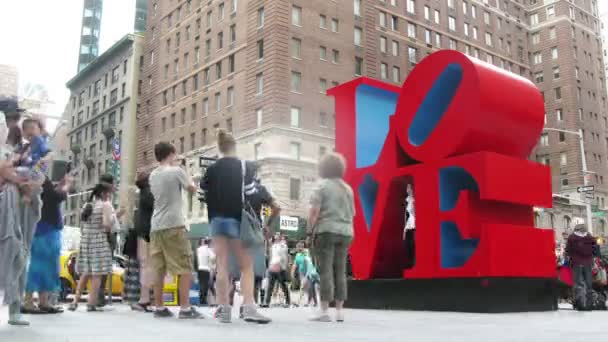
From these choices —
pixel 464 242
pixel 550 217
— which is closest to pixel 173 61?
pixel 550 217

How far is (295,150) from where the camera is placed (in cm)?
3812

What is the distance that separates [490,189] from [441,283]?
1.55 metres

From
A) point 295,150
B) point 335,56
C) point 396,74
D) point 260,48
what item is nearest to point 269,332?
point 295,150

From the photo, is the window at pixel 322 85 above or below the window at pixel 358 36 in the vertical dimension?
below

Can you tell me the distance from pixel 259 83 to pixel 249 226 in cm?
3427

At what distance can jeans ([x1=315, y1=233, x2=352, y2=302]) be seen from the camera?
21.4ft

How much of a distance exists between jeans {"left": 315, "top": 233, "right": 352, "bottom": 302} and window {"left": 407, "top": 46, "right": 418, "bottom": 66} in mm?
44252

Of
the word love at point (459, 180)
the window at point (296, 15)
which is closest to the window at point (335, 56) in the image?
the window at point (296, 15)

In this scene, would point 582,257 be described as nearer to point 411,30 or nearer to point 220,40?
point 220,40

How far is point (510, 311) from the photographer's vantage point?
8742mm

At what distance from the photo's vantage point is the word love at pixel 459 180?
8.86 metres

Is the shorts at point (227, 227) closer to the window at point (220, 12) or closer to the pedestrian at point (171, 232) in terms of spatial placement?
the pedestrian at point (171, 232)

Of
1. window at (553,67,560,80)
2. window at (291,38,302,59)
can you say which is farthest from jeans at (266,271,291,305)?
window at (553,67,560,80)

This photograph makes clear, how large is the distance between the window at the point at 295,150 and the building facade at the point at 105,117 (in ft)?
63.9
